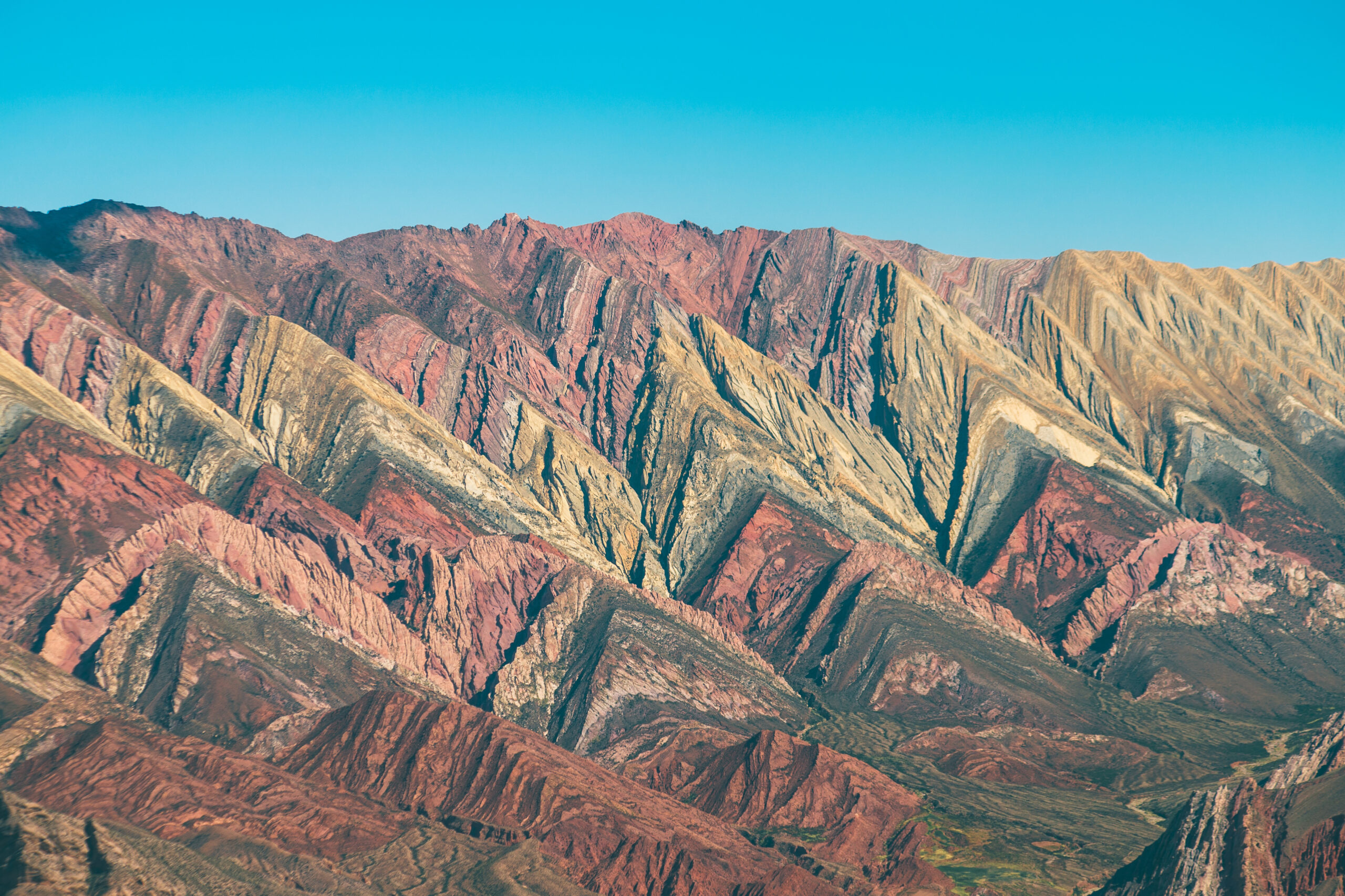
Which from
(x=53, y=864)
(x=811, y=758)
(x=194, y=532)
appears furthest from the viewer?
(x=194, y=532)

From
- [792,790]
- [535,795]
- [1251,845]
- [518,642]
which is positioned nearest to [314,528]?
[518,642]

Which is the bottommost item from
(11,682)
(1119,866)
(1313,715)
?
(11,682)

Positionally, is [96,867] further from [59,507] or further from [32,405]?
[32,405]

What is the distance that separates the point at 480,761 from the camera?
131750 mm

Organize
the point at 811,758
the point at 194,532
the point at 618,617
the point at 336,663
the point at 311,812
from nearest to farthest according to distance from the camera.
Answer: the point at 311,812
the point at 811,758
the point at 336,663
the point at 194,532
the point at 618,617

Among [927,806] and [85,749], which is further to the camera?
[927,806]

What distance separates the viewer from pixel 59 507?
554 ft

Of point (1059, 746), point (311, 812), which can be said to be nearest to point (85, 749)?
point (311, 812)

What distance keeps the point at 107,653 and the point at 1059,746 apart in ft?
→ 366

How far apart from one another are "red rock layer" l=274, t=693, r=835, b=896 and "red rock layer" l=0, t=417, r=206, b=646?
130ft

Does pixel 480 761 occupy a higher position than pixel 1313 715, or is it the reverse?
pixel 1313 715

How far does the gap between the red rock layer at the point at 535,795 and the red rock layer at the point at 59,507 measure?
39729mm

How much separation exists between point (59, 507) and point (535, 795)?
251 feet

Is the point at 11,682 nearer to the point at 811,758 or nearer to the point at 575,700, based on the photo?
the point at 575,700
